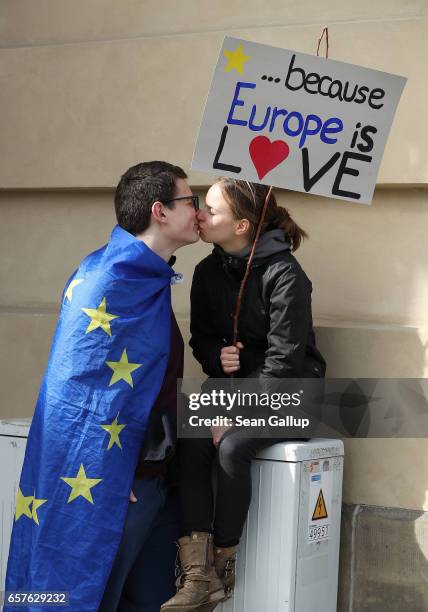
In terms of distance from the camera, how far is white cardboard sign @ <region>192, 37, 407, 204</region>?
140 inches

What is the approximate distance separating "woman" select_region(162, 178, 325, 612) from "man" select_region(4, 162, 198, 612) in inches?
7.1

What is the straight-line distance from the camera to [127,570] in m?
3.54

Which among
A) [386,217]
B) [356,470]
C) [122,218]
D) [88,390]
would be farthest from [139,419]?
[386,217]

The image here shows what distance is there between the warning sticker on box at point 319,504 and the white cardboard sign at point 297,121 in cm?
102

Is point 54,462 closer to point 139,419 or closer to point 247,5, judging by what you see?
point 139,419

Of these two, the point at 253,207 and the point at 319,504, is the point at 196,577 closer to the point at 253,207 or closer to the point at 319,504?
the point at 319,504

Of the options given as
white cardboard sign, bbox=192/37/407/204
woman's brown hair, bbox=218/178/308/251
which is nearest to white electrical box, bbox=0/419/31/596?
woman's brown hair, bbox=218/178/308/251

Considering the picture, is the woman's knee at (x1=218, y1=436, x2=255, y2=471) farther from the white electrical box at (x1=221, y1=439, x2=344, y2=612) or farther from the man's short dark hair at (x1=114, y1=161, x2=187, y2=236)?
the man's short dark hair at (x1=114, y1=161, x2=187, y2=236)

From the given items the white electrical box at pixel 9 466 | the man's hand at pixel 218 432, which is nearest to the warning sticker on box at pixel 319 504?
the man's hand at pixel 218 432

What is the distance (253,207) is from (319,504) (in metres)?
1.12

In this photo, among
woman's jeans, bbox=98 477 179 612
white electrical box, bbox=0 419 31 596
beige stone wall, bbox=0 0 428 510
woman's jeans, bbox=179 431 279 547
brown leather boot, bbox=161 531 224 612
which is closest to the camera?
brown leather boot, bbox=161 531 224 612

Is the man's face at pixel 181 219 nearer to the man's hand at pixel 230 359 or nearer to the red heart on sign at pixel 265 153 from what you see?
the red heart on sign at pixel 265 153

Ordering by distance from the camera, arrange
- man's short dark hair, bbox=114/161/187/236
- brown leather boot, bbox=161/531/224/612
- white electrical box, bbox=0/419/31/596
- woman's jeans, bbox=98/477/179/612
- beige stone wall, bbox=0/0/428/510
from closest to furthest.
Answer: brown leather boot, bbox=161/531/224/612 → man's short dark hair, bbox=114/161/187/236 → woman's jeans, bbox=98/477/179/612 → white electrical box, bbox=0/419/31/596 → beige stone wall, bbox=0/0/428/510

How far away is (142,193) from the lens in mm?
3637
